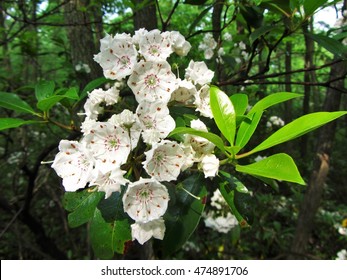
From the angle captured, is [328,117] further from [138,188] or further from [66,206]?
[66,206]

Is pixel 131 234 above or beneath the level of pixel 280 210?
above

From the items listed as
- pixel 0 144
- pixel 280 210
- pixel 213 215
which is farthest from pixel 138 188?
pixel 0 144

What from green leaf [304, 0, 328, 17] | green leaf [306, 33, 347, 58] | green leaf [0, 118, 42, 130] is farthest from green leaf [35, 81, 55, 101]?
green leaf [306, 33, 347, 58]

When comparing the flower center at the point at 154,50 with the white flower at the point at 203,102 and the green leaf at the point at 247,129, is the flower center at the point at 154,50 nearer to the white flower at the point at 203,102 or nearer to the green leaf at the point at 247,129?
the white flower at the point at 203,102

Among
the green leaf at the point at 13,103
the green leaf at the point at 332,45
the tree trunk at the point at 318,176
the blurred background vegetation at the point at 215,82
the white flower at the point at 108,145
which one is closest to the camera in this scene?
the white flower at the point at 108,145

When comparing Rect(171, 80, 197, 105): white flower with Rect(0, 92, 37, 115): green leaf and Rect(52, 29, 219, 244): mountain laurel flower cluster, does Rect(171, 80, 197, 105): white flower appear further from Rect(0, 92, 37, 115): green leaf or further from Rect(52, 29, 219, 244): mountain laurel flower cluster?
Rect(0, 92, 37, 115): green leaf

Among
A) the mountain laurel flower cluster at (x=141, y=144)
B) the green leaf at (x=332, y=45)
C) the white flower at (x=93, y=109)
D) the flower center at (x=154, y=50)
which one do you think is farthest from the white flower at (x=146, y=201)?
the green leaf at (x=332, y=45)
